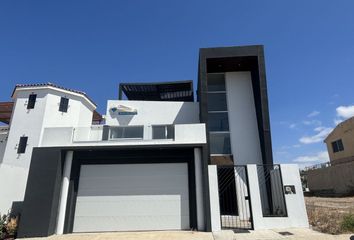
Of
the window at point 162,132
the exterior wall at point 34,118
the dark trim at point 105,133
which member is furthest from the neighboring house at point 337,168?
the exterior wall at point 34,118

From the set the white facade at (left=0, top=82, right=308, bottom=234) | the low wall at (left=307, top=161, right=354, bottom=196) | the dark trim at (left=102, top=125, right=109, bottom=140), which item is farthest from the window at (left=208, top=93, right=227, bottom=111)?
the low wall at (left=307, top=161, right=354, bottom=196)

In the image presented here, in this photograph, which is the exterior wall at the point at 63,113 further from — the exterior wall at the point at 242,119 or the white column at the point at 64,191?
the exterior wall at the point at 242,119

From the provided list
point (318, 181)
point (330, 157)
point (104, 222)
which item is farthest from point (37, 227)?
point (330, 157)

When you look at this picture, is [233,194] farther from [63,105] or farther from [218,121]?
[63,105]

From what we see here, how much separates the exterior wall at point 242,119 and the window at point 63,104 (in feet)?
41.3

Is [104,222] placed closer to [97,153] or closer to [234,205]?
[97,153]

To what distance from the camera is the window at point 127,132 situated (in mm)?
11828

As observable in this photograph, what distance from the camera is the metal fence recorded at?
11500 mm

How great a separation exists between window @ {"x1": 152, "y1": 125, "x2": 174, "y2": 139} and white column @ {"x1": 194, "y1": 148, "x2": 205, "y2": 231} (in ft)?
4.92

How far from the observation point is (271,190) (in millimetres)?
12641

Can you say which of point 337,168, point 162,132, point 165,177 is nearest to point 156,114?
point 162,132

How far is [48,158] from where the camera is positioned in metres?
11.3

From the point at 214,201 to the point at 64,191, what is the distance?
7.17 meters

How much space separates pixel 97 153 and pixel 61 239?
4.19 metres
